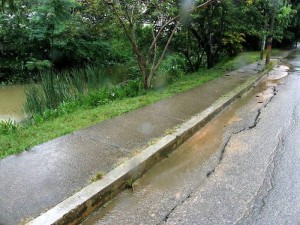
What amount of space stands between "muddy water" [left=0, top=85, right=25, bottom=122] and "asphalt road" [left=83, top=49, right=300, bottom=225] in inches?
226

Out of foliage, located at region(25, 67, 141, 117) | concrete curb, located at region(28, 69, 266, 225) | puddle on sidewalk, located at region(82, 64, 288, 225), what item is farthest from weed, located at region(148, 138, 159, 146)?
foliage, located at region(25, 67, 141, 117)

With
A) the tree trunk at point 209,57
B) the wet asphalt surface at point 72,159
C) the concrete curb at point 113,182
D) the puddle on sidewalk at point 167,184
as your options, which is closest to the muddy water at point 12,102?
the wet asphalt surface at point 72,159

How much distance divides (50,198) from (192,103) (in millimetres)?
4674

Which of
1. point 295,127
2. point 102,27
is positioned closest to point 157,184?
point 295,127

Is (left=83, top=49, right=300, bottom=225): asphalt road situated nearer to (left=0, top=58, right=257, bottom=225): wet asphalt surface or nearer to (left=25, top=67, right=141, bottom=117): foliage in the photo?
(left=0, top=58, right=257, bottom=225): wet asphalt surface

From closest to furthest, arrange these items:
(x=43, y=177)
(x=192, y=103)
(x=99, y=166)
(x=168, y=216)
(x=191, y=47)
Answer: (x=168, y=216)
(x=43, y=177)
(x=99, y=166)
(x=192, y=103)
(x=191, y=47)

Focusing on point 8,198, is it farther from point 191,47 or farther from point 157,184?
point 191,47

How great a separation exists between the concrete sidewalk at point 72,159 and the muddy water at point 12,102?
4.25 metres

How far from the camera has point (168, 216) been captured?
3.29 metres

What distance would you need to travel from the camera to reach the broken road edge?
9.98ft

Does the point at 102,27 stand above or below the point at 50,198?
above

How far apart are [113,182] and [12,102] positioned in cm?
939

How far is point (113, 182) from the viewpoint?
3656 mm

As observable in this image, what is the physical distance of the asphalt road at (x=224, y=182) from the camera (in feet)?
10.8
